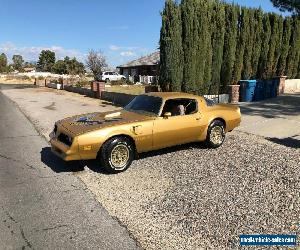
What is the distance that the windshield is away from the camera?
8.00 metres

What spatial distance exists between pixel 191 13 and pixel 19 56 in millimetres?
132445

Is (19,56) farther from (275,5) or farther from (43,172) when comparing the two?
(43,172)

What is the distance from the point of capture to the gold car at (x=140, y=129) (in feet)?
22.8

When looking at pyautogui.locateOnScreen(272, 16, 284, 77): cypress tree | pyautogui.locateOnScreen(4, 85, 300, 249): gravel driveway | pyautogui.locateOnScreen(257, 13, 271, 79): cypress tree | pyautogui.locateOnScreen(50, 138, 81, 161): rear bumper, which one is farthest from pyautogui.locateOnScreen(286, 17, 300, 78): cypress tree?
pyautogui.locateOnScreen(50, 138, 81, 161): rear bumper

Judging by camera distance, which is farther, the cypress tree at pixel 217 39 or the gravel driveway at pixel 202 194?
the cypress tree at pixel 217 39

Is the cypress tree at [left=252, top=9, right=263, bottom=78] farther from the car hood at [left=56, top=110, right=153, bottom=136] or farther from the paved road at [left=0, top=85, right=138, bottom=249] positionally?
the paved road at [left=0, top=85, right=138, bottom=249]

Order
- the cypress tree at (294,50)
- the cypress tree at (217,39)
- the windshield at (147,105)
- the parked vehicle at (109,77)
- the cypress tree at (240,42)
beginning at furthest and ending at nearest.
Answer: the parked vehicle at (109,77) → the cypress tree at (294,50) → the cypress tree at (240,42) → the cypress tree at (217,39) → the windshield at (147,105)

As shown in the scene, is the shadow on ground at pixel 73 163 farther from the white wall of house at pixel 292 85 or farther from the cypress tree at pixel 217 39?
the white wall of house at pixel 292 85

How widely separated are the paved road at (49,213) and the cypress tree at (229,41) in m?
12.4

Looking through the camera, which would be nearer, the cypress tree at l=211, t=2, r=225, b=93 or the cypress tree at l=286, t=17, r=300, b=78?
the cypress tree at l=211, t=2, r=225, b=93

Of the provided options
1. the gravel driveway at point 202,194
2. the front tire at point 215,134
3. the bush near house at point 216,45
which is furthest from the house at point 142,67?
the gravel driveway at point 202,194

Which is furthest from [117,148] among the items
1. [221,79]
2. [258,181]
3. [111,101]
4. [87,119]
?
[111,101]

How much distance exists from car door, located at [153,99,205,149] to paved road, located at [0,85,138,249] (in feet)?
6.82

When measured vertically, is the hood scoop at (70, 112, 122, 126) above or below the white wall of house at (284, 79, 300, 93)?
below
